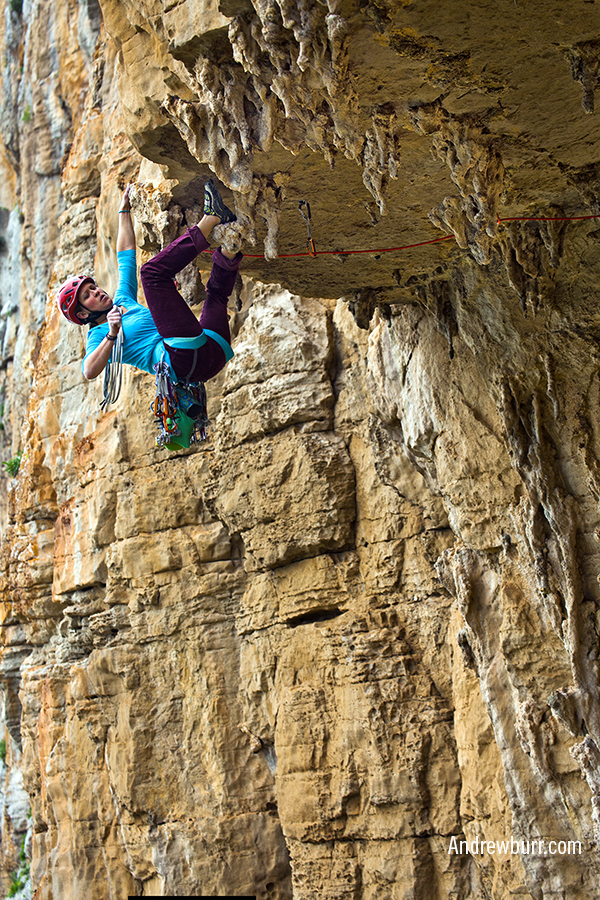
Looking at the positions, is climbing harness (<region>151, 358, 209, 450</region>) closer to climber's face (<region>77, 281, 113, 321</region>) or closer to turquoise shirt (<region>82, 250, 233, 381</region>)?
turquoise shirt (<region>82, 250, 233, 381</region>)

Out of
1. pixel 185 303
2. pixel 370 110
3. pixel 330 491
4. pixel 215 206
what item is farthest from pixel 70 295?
pixel 330 491

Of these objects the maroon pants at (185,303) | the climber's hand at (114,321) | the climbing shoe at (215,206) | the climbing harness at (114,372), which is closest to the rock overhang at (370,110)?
the climbing shoe at (215,206)

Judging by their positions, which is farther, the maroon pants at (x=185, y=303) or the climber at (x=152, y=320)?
the climber at (x=152, y=320)

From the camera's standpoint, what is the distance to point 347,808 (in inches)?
294

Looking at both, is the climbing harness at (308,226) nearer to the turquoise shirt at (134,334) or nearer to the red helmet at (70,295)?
the turquoise shirt at (134,334)

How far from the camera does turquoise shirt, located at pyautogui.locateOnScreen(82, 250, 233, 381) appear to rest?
552cm

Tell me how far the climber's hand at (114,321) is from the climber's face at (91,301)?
82 millimetres

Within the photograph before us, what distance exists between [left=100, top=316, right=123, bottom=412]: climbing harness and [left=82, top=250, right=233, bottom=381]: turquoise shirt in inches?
2.0

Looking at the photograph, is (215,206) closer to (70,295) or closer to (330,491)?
(70,295)

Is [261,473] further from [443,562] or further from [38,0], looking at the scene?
[38,0]

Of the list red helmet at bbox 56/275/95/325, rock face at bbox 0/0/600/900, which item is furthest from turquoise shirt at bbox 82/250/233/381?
rock face at bbox 0/0/600/900

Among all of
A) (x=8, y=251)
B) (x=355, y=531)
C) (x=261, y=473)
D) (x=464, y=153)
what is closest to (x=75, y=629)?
(x=261, y=473)

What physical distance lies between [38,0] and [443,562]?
1171 centimetres

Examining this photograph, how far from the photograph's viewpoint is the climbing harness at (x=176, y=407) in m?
5.49
